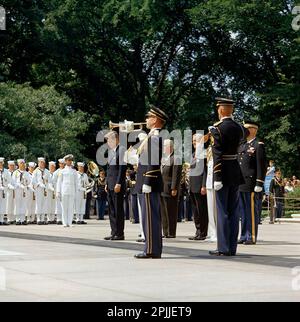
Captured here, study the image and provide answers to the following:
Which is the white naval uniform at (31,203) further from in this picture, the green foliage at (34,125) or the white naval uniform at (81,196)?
the green foliage at (34,125)

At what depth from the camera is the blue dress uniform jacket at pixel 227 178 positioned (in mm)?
10797

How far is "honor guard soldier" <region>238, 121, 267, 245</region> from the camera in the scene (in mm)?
13406

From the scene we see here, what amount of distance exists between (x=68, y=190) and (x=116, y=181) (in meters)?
7.37

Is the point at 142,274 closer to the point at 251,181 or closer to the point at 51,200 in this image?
the point at 251,181

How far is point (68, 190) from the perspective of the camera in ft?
71.3

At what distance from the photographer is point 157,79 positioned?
4447 centimetres

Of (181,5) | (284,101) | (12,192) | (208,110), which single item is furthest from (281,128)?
(12,192)

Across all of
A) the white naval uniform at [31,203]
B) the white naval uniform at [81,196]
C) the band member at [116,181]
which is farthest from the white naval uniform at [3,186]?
the band member at [116,181]

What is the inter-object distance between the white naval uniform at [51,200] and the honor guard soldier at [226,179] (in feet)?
45.5
